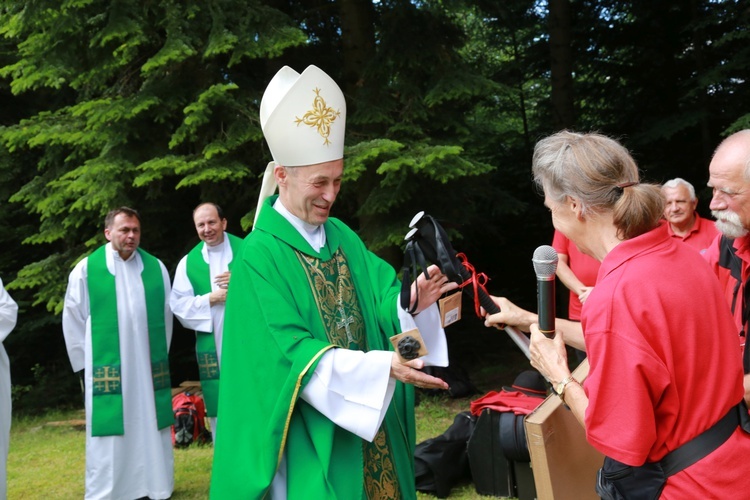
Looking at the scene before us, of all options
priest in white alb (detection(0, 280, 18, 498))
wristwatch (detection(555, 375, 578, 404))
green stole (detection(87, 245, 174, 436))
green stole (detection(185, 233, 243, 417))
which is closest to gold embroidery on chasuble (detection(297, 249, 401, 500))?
wristwatch (detection(555, 375, 578, 404))

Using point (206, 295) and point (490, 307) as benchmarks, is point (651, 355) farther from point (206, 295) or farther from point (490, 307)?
point (206, 295)

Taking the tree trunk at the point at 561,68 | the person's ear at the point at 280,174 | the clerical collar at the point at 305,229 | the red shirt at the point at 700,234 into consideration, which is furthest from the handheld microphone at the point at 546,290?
the tree trunk at the point at 561,68

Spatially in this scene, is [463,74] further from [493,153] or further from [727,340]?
[727,340]

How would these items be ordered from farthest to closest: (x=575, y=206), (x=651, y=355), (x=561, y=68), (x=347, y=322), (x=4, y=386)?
(x=561, y=68), (x=4, y=386), (x=347, y=322), (x=575, y=206), (x=651, y=355)

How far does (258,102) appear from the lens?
28.3 ft

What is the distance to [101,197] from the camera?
8.27 metres

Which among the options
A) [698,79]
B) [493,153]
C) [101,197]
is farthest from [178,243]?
[698,79]

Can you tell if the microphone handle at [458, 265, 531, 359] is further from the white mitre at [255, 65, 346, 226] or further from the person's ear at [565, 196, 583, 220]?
the white mitre at [255, 65, 346, 226]

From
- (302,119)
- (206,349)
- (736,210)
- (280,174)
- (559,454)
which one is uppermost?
(302,119)

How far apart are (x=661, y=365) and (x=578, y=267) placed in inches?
156

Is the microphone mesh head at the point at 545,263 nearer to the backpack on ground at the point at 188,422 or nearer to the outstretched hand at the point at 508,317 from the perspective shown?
the outstretched hand at the point at 508,317

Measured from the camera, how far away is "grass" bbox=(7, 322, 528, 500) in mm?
6613

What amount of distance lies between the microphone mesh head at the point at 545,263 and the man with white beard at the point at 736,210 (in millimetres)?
893

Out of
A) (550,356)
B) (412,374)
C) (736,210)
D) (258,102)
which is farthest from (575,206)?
(258,102)
